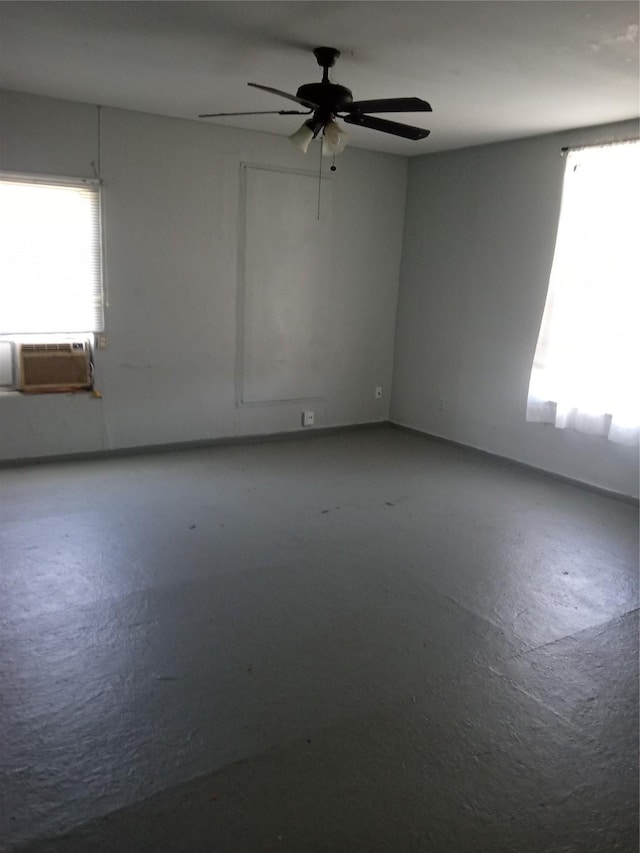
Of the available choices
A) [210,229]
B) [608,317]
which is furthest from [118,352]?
[608,317]

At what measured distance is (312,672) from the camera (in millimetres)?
A: 2531

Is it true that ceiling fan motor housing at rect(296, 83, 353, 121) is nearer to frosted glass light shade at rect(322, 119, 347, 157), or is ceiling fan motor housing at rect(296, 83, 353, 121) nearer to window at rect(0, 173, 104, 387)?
frosted glass light shade at rect(322, 119, 347, 157)

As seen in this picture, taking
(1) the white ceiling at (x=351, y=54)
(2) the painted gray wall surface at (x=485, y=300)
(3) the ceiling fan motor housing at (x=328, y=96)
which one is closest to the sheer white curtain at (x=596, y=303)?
(2) the painted gray wall surface at (x=485, y=300)

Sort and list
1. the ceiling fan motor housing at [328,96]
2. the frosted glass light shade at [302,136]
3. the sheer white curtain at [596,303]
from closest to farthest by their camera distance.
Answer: the ceiling fan motor housing at [328,96], the frosted glass light shade at [302,136], the sheer white curtain at [596,303]

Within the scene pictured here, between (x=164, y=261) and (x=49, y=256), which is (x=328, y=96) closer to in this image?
(x=164, y=261)

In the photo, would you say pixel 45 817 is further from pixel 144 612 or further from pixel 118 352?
pixel 118 352

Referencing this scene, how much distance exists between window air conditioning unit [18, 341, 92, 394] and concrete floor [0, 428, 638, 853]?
73cm

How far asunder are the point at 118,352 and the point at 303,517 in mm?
2047

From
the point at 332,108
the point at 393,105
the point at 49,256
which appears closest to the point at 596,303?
the point at 393,105

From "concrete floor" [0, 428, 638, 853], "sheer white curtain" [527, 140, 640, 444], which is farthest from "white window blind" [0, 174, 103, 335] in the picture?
"sheer white curtain" [527, 140, 640, 444]

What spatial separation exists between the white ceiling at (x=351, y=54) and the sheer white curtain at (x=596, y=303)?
40cm

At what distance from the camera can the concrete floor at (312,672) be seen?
1.87m

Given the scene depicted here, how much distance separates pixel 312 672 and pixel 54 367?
3.28 meters

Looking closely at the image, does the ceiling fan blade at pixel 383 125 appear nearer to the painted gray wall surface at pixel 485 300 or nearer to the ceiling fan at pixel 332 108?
the ceiling fan at pixel 332 108
